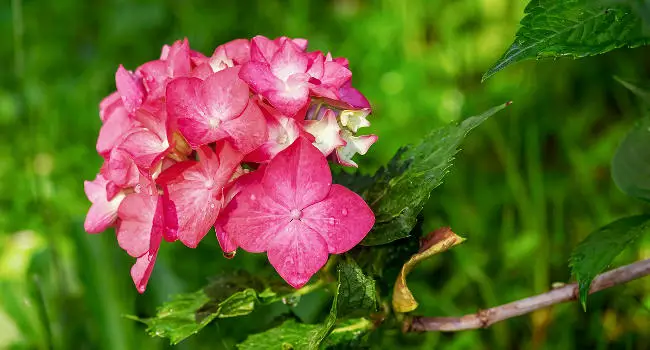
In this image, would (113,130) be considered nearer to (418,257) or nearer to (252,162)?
(252,162)

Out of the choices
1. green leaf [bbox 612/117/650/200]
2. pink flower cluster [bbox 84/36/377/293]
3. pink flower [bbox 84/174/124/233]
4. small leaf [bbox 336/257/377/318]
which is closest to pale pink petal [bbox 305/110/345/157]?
pink flower cluster [bbox 84/36/377/293]

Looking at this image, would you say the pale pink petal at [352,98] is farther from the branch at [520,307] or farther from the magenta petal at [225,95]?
the branch at [520,307]

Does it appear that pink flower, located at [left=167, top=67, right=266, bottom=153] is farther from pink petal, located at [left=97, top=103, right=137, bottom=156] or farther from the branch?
the branch

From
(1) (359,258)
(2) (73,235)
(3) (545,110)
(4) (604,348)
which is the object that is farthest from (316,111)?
(3) (545,110)

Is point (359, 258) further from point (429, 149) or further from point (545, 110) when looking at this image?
point (545, 110)

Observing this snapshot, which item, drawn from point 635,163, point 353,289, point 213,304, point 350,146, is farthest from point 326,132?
point 635,163

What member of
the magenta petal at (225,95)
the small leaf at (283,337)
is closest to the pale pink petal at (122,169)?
the magenta petal at (225,95)

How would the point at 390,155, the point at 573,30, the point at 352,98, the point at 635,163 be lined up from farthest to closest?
the point at 390,155 → the point at 635,163 → the point at 352,98 → the point at 573,30
